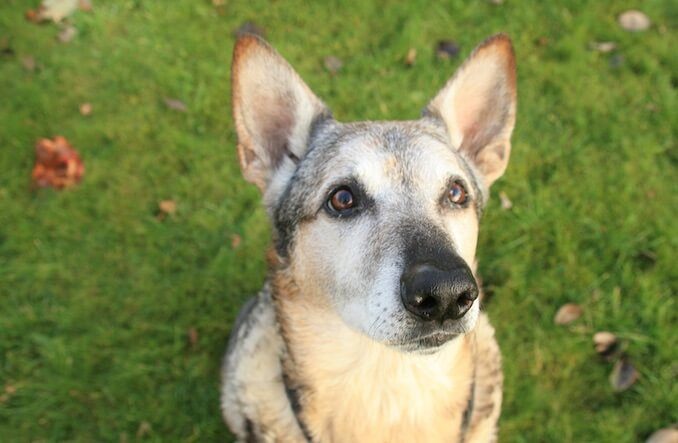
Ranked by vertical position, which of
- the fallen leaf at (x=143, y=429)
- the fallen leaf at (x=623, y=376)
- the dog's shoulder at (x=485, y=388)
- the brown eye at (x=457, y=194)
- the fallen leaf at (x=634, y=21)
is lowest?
the fallen leaf at (x=143, y=429)

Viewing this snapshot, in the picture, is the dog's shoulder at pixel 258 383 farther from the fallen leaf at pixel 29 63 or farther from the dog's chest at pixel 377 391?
the fallen leaf at pixel 29 63

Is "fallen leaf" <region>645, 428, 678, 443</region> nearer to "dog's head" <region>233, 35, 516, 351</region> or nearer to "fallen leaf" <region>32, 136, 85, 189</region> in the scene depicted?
"dog's head" <region>233, 35, 516, 351</region>

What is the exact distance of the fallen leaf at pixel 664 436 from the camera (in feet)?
13.9

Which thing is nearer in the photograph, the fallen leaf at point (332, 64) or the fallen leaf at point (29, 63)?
the fallen leaf at point (29, 63)

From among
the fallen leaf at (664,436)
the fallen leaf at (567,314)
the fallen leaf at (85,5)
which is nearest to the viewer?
the fallen leaf at (664,436)

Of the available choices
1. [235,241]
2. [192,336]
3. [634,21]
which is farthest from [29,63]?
[634,21]

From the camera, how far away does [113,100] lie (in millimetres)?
6059

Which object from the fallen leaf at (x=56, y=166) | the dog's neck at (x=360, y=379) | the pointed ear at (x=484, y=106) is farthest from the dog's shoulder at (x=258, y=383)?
the fallen leaf at (x=56, y=166)

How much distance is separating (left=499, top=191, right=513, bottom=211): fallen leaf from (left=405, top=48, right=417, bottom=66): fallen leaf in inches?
67.7

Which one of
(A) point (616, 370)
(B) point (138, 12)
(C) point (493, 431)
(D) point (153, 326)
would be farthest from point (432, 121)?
(B) point (138, 12)

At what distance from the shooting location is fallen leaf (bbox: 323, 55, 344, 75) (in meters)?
6.26

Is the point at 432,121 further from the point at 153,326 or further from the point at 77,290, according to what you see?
the point at 77,290

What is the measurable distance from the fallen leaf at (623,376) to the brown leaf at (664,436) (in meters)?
0.37

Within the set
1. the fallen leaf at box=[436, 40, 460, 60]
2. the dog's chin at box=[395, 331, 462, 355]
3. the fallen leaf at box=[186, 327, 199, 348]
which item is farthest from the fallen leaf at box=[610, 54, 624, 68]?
the fallen leaf at box=[186, 327, 199, 348]
